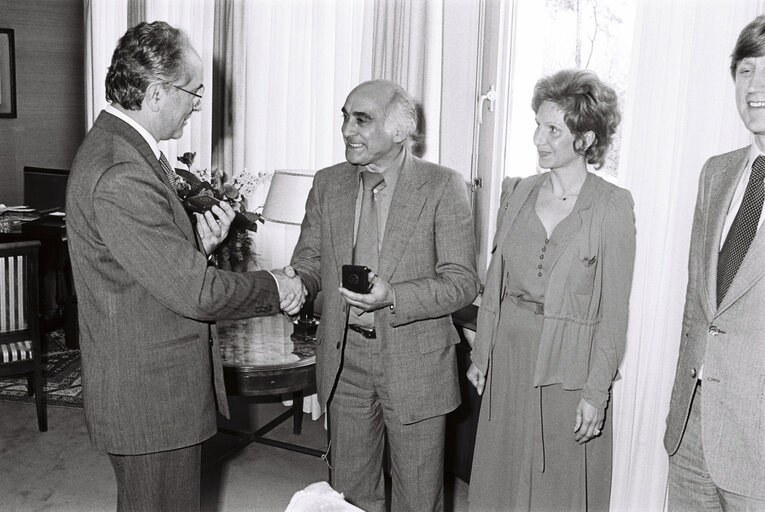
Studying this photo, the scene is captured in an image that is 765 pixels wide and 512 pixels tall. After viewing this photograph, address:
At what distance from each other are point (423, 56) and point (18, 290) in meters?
2.61

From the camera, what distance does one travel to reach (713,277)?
185 cm

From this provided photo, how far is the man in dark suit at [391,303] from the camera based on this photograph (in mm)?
2393

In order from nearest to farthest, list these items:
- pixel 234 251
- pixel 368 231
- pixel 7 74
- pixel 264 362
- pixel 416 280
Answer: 1. pixel 416 280
2. pixel 368 231
3. pixel 264 362
4. pixel 234 251
5. pixel 7 74

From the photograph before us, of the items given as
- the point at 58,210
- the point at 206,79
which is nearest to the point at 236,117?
the point at 206,79

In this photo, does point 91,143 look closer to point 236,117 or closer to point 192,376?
point 192,376

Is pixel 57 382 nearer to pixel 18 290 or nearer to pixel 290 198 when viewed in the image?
pixel 18 290

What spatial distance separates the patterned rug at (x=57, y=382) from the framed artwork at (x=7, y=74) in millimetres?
2713

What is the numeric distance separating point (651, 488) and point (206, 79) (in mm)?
3965

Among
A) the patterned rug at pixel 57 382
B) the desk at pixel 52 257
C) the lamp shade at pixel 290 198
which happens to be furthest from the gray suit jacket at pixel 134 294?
the desk at pixel 52 257

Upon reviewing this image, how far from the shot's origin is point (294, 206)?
352cm

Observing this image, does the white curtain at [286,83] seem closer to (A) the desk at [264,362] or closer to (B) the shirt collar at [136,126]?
(A) the desk at [264,362]

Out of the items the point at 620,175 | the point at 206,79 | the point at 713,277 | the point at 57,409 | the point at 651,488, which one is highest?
the point at 206,79

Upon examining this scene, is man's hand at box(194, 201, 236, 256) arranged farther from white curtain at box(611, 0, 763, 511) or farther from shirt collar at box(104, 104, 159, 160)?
white curtain at box(611, 0, 763, 511)

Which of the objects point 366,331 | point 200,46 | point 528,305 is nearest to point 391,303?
point 366,331
